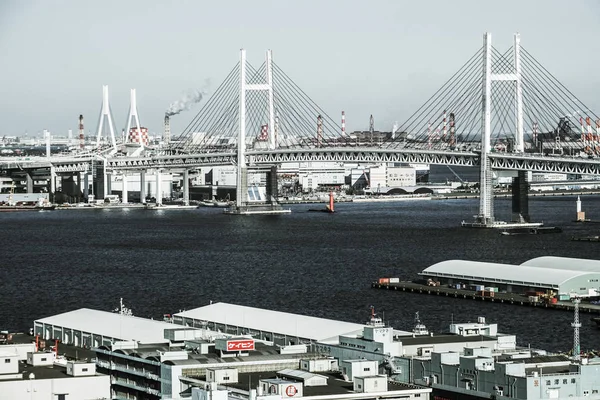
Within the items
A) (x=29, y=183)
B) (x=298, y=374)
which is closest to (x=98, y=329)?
(x=298, y=374)

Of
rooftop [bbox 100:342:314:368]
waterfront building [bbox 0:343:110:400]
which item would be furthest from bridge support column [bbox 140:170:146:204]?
waterfront building [bbox 0:343:110:400]

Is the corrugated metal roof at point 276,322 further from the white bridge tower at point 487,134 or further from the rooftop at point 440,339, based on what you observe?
the white bridge tower at point 487,134

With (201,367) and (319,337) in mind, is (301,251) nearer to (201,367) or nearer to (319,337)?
(319,337)

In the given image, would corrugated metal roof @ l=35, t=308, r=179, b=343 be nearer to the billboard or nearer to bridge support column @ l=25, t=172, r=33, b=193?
the billboard

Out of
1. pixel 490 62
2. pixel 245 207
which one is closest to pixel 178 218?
pixel 245 207

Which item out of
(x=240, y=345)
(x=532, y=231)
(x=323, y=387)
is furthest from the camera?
(x=532, y=231)

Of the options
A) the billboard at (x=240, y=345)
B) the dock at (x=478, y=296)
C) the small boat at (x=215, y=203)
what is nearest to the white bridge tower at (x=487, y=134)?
the dock at (x=478, y=296)

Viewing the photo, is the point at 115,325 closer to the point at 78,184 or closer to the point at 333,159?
the point at 333,159
